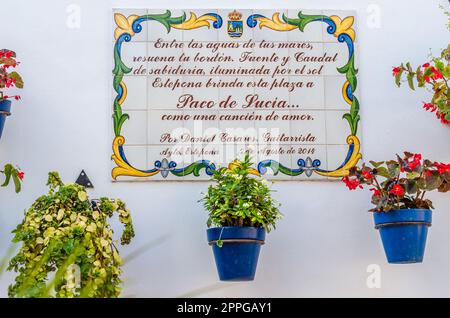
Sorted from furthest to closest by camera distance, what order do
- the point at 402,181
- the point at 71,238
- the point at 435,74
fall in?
the point at 435,74, the point at 402,181, the point at 71,238

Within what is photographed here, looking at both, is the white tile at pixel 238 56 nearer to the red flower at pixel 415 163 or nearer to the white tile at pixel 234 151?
the white tile at pixel 234 151

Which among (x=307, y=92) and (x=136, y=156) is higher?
(x=307, y=92)

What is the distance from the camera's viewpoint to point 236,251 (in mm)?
3838

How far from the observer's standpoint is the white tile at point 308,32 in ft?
14.7

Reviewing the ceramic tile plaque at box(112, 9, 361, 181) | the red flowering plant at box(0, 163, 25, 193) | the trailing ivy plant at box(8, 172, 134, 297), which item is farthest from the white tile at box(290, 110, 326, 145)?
the red flowering plant at box(0, 163, 25, 193)

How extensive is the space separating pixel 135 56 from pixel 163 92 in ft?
0.85

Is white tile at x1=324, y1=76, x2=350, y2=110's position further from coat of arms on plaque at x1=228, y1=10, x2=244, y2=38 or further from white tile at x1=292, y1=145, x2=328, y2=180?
coat of arms on plaque at x1=228, y1=10, x2=244, y2=38

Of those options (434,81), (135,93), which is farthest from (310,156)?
(135,93)

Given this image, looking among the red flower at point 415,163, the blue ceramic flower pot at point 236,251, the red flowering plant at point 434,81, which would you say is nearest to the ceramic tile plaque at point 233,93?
the red flowering plant at point 434,81

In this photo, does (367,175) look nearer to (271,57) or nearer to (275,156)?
(275,156)

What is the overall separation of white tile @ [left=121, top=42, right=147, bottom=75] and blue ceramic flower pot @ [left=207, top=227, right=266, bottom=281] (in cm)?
107

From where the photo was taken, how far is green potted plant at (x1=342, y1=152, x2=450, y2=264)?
3.90m

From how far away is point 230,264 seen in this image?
3.84 m

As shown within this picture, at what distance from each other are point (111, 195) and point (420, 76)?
69.1 inches
